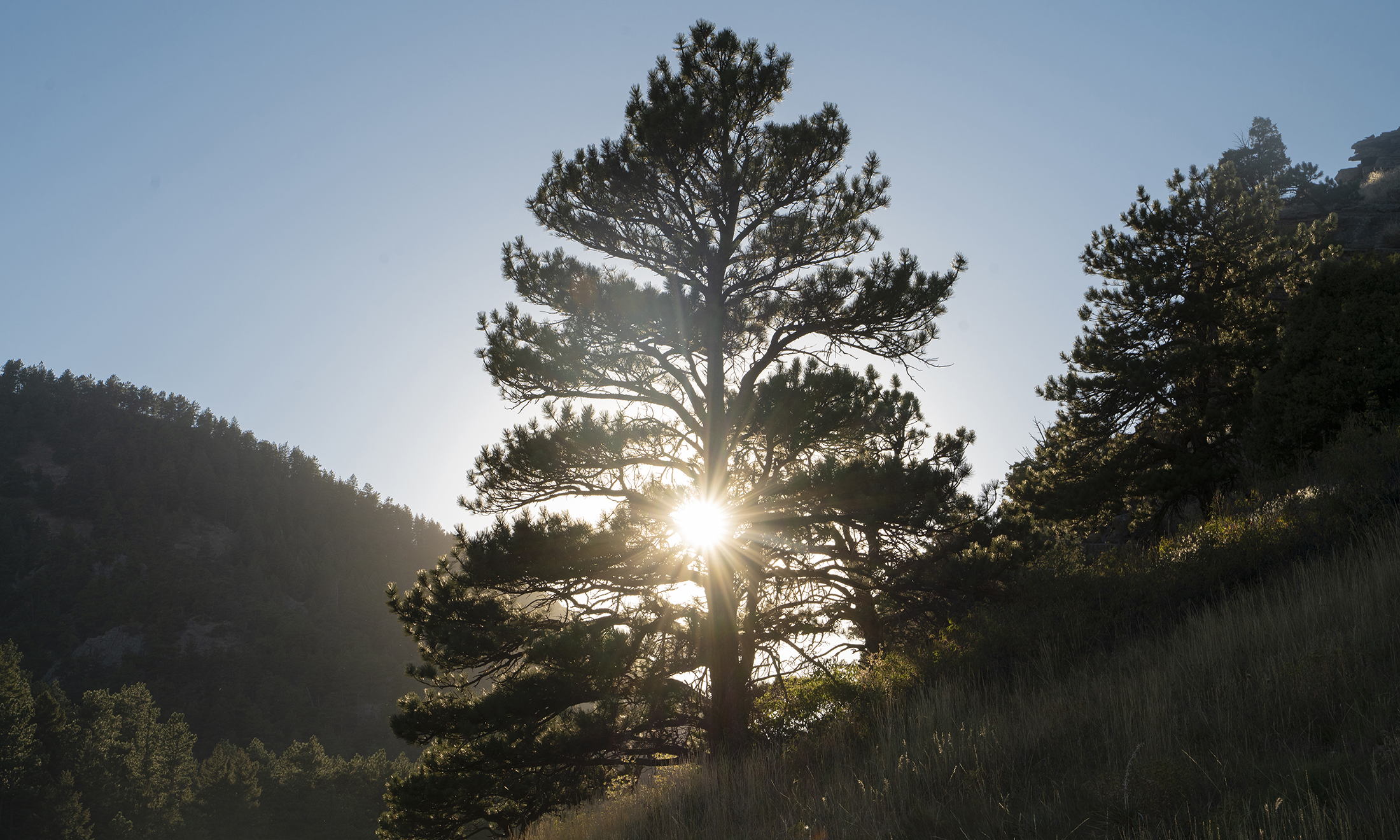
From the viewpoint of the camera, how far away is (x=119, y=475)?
5581 inches

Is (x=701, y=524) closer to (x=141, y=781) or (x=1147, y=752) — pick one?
(x=1147, y=752)

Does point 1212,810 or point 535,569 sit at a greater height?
point 535,569

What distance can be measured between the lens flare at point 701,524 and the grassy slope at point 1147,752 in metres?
3.89

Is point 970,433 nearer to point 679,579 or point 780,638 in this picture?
point 780,638

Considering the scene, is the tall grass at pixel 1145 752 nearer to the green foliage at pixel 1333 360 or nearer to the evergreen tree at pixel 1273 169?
the green foliage at pixel 1333 360

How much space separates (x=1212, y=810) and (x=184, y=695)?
11872 cm

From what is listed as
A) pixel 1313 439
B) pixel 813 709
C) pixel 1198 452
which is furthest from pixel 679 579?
pixel 1198 452

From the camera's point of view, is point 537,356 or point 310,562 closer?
point 537,356

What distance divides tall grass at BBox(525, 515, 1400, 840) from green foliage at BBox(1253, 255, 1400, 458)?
6.10 m

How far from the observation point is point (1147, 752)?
162 inches

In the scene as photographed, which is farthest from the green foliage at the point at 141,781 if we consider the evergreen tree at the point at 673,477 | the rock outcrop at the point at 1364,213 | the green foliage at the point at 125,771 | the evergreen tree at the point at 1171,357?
the rock outcrop at the point at 1364,213

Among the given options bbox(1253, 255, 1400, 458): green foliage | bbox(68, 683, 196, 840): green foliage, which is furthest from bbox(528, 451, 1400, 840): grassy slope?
bbox(68, 683, 196, 840): green foliage

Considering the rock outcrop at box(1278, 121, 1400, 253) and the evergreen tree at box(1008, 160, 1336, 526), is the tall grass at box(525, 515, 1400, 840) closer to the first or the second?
the evergreen tree at box(1008, 160, 1336, 526)

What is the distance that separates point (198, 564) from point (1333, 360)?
151 metres
